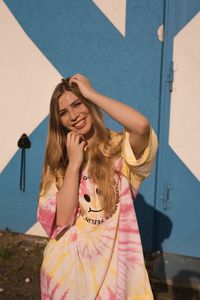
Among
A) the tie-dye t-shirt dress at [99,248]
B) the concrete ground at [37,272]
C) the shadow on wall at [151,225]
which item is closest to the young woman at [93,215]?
the tie-dye t-shirt dress at [99,248]

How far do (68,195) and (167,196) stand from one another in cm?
209

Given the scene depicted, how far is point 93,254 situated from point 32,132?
2.41 m

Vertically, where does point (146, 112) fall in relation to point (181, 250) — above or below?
above

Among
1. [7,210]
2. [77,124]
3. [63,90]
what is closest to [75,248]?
Result: [77,124]

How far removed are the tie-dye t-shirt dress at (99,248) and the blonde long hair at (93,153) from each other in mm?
39

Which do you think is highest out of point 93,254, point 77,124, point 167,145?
point 167,145

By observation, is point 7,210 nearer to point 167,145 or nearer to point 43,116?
point 43,116

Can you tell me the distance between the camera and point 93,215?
1698 mm

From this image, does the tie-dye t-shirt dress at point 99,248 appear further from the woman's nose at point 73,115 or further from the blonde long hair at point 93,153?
the woman's nose at point 73,115

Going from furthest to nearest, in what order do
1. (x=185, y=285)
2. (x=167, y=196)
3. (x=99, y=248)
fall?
(x=167, y=196) → (x=185, y=285) → (x=99, y=248)

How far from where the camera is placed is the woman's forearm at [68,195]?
5.37 feet

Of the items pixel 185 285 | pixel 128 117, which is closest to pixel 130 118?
pixel 128 117

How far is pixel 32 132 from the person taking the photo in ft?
12.8

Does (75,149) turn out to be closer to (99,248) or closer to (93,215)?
(93,215)
